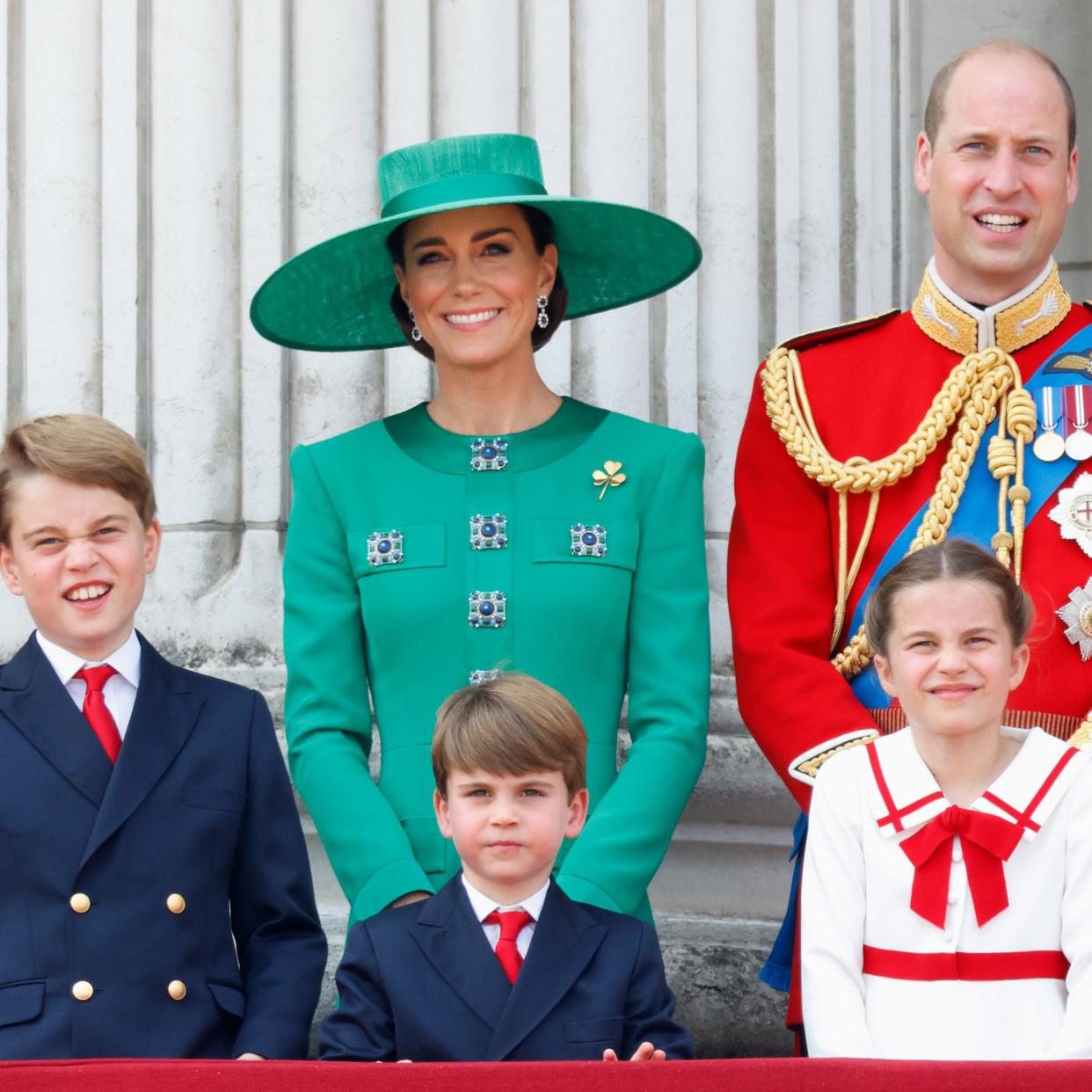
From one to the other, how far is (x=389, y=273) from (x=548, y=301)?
0.27m

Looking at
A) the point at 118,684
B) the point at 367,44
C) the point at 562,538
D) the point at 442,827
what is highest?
the point at 367,44

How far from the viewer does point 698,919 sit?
14.0 feet

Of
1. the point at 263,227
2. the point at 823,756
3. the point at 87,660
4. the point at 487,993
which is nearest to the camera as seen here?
the point at 487,993

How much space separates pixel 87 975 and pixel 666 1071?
92cm

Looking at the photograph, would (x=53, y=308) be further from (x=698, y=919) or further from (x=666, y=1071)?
(x=666, y=1071)

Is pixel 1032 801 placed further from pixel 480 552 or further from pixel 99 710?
pixel 99 710

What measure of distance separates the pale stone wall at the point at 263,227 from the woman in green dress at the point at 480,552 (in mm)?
846

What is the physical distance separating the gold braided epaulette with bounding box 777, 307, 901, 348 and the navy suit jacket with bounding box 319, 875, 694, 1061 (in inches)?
42.6

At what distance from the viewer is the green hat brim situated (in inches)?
137

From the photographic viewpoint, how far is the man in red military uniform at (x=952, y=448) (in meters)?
3.28

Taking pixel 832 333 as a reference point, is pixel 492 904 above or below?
below

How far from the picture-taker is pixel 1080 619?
3.24 m

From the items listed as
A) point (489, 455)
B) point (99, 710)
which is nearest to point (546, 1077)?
point (99, 710)

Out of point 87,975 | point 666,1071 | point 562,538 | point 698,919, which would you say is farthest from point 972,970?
point 698,919
